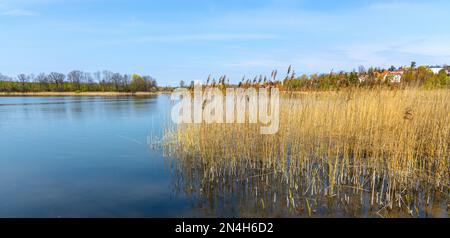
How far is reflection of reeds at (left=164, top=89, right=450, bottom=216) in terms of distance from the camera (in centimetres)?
347

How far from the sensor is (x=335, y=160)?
4.08 metres

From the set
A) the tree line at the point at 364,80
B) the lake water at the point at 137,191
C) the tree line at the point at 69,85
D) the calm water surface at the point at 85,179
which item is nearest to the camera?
the lake water at the point at 137,191

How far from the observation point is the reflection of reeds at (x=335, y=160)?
3.47m

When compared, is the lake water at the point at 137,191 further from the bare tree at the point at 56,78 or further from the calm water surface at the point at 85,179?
the bare tree at the point at 56,78

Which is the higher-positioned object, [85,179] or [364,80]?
[364,80]

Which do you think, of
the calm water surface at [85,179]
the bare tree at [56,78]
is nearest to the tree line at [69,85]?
the bare tree at [56,78]

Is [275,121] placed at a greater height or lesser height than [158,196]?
greater

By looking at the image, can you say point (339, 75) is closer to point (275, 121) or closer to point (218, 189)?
point (275, 121)

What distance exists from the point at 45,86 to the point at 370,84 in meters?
74.9

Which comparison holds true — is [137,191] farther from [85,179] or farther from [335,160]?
[335,160]

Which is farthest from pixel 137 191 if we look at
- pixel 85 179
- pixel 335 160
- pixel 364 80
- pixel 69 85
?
pixel 69 85

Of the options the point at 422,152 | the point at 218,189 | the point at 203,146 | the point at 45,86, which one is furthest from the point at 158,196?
the point at 45,86

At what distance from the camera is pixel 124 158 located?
6.36 meters
